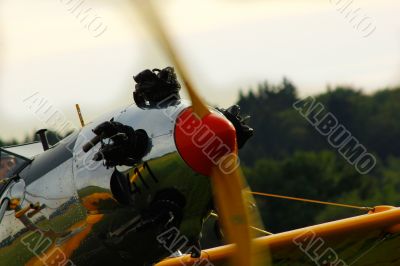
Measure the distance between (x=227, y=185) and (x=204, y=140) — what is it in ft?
1.65

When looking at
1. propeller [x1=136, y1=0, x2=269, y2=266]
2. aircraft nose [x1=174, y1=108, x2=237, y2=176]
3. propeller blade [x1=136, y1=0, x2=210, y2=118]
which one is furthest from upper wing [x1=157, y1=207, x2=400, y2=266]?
propeller blade [x1=136, y1=0, x2=210, y2=118]

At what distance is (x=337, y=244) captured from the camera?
11.7m

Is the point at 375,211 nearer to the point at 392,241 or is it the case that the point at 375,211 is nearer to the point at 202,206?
the point at 392,241

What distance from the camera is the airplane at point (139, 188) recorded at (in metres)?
7.77

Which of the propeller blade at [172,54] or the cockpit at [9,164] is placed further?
the cockpit at [9,164]

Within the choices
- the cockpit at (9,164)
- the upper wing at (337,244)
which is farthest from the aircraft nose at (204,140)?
the upper wing at (337,244)

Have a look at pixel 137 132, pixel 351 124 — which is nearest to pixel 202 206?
pixel 137 132

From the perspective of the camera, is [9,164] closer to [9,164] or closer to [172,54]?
[9,164]

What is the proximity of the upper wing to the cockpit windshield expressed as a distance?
2.23 m

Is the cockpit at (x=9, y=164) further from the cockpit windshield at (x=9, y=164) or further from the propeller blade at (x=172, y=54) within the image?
Answer: the propeller blade at (x=172, y=54)

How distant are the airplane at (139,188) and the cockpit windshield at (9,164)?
4 cm

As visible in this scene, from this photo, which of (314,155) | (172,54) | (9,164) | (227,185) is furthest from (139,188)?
(314,155)

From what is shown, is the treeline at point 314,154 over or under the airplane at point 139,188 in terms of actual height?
under

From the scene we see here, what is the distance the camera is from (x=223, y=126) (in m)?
7.55
